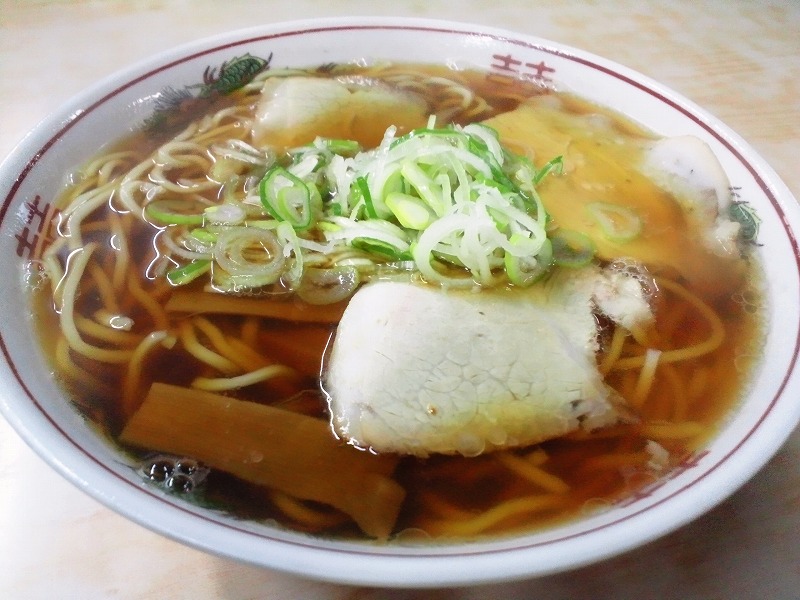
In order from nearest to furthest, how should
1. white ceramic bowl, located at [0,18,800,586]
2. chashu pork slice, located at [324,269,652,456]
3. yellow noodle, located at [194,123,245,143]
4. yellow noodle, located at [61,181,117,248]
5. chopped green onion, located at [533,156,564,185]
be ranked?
white ceramic bowl, located at [0,18,800,586]
chashu pork slice, located at [324,269,652,456]
yellow noodle, located at [61,181,117,248]
chopped green onion, located at [533,156,564,185]
yellow noodle, located at [194,123,245,143]

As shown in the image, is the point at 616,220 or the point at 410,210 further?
the point at 616,220

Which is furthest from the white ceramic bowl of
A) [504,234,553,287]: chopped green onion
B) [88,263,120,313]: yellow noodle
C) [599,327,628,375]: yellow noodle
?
[504,234,553,287]: chopped green onion

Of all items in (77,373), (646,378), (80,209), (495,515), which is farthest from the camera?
(80,209)

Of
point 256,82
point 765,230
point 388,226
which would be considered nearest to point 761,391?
point 765,230

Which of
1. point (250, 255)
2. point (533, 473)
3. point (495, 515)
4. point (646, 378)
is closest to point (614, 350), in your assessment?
point (646, 378)

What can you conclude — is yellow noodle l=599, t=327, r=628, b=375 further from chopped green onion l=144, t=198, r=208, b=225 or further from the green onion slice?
chopped green onion l=144, t=198, r=208, b=225

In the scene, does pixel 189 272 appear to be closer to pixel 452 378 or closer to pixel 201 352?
pixel 201 352
